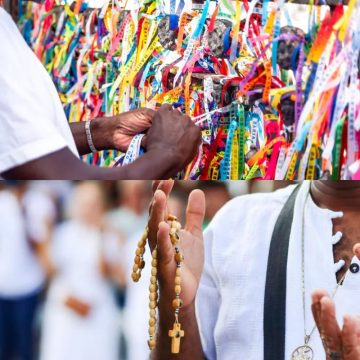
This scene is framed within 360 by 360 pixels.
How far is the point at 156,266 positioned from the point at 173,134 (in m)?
0.31

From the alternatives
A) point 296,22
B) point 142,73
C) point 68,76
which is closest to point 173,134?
point 142,73

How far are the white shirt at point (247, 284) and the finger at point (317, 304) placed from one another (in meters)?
0.01

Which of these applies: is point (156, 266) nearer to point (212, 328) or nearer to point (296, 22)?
point (212, 328)

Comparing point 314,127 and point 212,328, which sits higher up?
point 314,127

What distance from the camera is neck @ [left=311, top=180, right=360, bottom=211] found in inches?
69.6

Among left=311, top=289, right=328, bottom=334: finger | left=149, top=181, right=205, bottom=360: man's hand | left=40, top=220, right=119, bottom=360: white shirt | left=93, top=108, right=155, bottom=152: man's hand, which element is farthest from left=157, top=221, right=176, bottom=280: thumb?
left=311, top=289, right=328, bottom=334: finger

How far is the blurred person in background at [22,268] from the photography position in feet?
5.42

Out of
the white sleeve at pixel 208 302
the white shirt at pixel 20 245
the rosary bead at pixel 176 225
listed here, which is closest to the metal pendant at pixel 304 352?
the white sleeve at pixel 208 302

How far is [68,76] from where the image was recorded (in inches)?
68.8

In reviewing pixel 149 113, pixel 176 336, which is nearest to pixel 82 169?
pixel 149 113

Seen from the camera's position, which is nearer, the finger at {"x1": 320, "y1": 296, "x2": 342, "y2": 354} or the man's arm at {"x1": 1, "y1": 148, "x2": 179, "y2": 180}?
the man's arm at {"x1": 1, "y1": 148, "x2": 179, "y2": 180}

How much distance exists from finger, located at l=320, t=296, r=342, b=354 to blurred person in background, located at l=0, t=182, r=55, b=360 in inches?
25.7

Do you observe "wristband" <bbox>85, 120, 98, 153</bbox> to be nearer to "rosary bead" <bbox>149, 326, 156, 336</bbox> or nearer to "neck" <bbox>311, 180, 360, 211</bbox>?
"rosary bead" <bbox>149, 326, 156, 336</bbox>

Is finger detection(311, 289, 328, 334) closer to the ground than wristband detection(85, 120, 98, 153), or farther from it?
closer to the ground
